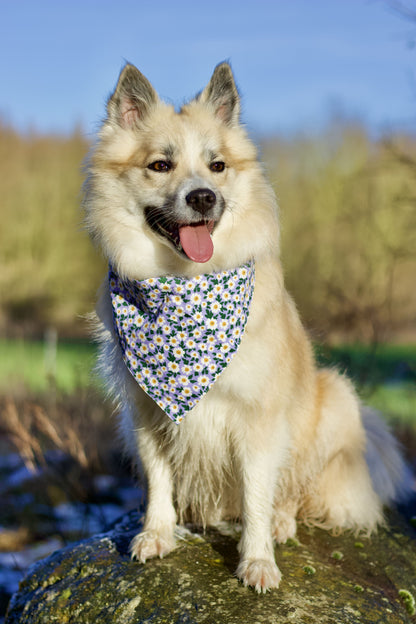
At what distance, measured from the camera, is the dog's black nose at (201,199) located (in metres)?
2.46

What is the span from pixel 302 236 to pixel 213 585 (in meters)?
9.98

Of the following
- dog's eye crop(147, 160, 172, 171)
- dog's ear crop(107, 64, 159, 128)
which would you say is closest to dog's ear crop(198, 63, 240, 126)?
dog's ear crop(107, 64, 159, 128)

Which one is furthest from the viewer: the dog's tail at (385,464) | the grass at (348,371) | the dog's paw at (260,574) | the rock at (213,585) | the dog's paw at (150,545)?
Answer: the grass at (348,371)

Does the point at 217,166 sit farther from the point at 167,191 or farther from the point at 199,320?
the point at 199,320

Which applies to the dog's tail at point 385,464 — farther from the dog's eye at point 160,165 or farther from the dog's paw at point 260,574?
the dog's eye at point 160,165

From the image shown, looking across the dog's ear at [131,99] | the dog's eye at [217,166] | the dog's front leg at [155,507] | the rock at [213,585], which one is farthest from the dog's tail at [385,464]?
the dog's ear at [131,99]

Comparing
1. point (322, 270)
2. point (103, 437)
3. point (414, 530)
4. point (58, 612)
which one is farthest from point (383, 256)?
point (58, 612)

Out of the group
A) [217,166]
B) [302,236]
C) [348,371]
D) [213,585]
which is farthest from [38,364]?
[213,585]

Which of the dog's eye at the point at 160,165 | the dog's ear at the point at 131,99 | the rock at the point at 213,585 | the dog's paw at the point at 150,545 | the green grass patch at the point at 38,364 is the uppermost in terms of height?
the dog's ear at the point at 131,99

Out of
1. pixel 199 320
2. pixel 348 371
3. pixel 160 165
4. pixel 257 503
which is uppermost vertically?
pixel 160 165

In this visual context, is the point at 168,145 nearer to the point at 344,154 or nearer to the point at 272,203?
the point at 272,203

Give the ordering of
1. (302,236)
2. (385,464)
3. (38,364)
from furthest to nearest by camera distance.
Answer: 1. (302,236)
2. (38,364)
3. (385,464)

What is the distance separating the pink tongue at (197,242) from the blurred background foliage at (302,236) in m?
3.73

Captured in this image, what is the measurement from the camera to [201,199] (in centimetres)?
246
